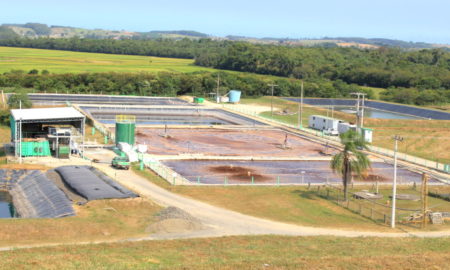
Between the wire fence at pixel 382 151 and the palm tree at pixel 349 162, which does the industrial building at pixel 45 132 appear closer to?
the palm tree at pixel 349 162

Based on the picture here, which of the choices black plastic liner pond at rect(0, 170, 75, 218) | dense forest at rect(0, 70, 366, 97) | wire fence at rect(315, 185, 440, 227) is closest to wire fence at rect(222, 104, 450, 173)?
wire fence at rect(315, 185, 440, 227)

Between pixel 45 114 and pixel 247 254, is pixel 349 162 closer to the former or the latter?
pixel 247 254

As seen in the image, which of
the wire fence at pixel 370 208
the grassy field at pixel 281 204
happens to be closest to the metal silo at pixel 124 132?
the grassy field at pixel 281 204

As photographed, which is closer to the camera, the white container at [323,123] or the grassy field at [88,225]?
the grassy field at [88,225]

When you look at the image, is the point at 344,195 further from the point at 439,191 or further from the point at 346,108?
the point at 346,108

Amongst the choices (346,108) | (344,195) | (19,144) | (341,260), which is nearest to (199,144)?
(19,144)

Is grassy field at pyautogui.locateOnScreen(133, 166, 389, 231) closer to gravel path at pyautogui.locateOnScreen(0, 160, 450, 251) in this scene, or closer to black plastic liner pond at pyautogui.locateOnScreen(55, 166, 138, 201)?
gravel path at pyautogui.locateOnScreen(0, 160, 450, 251)
